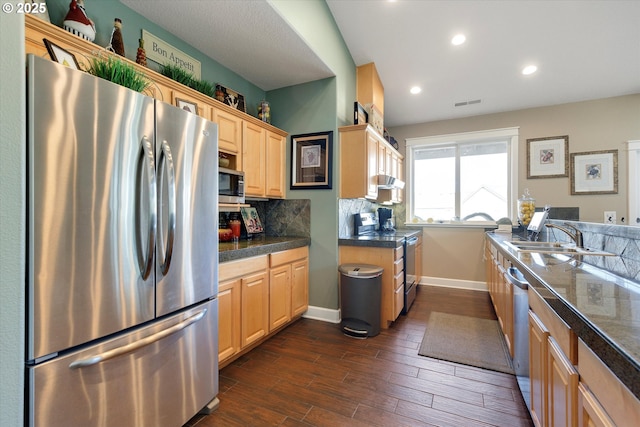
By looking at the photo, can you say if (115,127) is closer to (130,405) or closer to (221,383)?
(130,405)

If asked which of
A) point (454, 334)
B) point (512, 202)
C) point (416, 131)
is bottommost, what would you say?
point (454, 334)

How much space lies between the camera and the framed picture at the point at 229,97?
2501 mm

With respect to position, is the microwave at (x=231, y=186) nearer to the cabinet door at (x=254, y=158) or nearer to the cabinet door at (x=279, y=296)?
the cabinet door at (x=254, y=158)

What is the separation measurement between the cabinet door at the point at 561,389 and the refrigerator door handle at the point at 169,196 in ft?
5.59

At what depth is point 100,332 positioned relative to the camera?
1113mm

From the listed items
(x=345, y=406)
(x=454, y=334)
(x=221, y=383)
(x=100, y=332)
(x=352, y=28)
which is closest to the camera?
(x=100, y=332)

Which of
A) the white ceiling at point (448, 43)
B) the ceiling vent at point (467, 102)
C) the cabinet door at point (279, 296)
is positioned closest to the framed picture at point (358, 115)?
the white ceiling at point (448, 43)

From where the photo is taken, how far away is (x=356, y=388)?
1.88m

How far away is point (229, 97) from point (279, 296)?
2.04 m

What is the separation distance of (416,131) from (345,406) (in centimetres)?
459

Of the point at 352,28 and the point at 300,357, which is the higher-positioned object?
the point at 352,28

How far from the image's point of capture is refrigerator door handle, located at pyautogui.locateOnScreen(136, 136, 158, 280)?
4.06ft

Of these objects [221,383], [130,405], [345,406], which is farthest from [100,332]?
[345,406]

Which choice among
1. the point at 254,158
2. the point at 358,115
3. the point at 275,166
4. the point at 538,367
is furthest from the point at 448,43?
the point at 538,367
